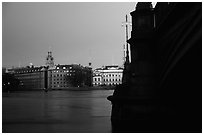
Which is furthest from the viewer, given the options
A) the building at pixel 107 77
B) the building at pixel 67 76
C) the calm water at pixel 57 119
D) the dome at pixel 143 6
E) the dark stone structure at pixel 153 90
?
the building at pixel 107 77

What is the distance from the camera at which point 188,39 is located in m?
6.37

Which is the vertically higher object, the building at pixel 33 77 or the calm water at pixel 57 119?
the calm water at pixel 57 119

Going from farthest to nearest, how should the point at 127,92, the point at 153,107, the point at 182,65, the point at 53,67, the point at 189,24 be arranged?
1. the point at 53,67
2. the point at 127,92
3. the point at 153,107
4. the point at 182,65
5. the point at 189,24

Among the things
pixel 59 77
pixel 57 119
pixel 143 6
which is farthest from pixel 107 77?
pixel 143 6

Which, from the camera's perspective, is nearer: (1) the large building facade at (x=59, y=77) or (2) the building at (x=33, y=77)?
(1) the large building facade at (x=59, y=77)

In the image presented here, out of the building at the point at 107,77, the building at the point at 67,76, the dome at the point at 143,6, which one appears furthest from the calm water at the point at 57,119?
the building at the point at 107,77

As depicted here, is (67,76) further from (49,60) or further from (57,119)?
(57,119)

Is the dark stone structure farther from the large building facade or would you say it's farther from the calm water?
the large building facade

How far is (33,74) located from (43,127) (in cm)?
13837

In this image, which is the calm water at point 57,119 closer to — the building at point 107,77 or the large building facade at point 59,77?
the large building facade at point 59,77

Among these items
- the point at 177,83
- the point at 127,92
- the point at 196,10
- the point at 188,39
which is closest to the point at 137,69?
the point at 127,92

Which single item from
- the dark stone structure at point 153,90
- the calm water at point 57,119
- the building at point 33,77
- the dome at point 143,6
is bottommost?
the building at point 33,77

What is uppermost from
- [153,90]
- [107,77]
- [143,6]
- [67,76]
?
[143,6]

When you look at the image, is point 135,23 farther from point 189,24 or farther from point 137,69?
point 189,24
